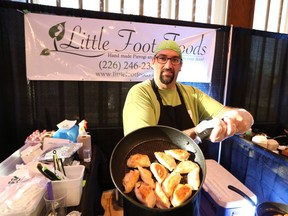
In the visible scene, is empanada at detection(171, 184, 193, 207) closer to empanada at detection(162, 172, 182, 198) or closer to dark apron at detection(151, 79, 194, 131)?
empanada at detection(162, 172, 182, 198)

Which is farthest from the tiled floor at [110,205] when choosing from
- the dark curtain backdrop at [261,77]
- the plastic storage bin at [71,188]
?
the dark curtain backdrop at [261,77]

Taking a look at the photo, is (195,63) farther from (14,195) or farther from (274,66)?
(14,195)

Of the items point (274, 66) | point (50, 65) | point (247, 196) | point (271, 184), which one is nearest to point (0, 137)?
point (50, 65)

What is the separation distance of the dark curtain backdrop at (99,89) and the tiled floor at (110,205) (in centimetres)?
50

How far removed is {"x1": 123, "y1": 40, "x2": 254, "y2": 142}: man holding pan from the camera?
1002 mm

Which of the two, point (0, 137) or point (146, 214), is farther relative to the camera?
point (0, 137)

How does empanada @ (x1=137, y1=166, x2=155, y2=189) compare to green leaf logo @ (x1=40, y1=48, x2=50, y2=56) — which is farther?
green leaf logo @ (x1=40, y1=48, x2=50, y2=56)

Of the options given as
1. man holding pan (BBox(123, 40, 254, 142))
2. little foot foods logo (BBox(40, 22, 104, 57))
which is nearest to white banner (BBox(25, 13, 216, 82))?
little foot foods logo (BBox(40, 22, 104, 57))

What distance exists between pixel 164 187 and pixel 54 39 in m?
1.85

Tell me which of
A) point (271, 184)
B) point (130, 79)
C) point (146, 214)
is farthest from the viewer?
point (130, 79)

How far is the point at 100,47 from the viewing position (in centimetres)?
198

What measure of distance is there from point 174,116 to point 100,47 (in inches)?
48.3

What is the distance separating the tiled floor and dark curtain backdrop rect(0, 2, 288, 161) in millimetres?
Result: 495

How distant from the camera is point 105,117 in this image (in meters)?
2.16
